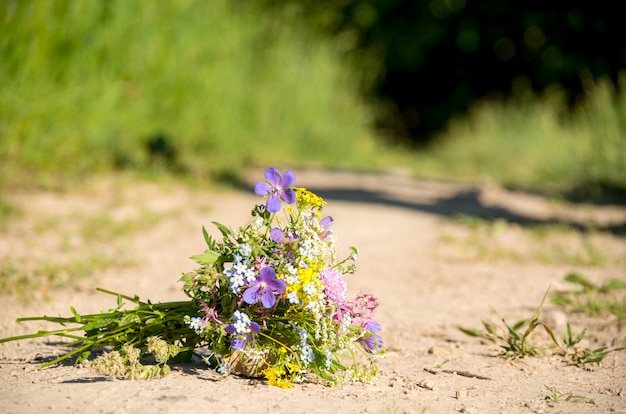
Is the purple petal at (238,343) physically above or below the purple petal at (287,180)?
below

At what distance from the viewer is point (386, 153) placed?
12.4m

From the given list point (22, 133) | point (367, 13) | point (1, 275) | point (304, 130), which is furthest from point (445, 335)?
point (367, 13)

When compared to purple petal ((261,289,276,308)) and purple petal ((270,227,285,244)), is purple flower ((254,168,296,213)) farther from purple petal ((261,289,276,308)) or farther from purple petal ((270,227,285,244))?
purple petal ((261,289,276,308))

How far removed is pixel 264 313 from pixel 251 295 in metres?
0.15

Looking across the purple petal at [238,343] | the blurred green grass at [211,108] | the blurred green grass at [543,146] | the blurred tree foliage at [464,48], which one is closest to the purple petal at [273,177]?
the purple petal at [238,343]

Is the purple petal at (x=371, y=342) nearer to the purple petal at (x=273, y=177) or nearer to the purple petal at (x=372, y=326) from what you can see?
the purple petal at (x=372, y=326)

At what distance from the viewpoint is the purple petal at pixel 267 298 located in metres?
2.24

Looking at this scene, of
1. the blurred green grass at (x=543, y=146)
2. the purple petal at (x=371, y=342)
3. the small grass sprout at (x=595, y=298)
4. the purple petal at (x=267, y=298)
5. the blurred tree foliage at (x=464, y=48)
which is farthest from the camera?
the blurred tree foliage at (x=464, y=48)

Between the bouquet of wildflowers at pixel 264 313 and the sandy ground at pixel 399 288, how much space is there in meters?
0.08

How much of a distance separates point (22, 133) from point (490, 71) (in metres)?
11.9

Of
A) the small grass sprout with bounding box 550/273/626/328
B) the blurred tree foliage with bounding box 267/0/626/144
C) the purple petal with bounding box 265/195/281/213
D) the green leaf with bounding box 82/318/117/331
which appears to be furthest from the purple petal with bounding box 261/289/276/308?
the blurred tree foliage with bounding box 267/0/626/144

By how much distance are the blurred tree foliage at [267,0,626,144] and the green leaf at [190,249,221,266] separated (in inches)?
451

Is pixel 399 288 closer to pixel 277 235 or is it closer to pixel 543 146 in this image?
pixel 277 235

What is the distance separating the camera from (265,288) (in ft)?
7.49
